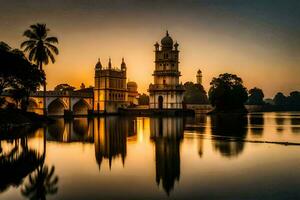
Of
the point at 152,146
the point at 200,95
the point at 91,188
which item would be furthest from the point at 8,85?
the point at 200,95

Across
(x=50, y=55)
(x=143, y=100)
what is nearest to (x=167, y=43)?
(x=50, y=55)

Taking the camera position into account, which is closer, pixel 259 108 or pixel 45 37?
pixel 45 37

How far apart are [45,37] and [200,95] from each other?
111888 mm

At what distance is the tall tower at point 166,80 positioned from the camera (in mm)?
96562

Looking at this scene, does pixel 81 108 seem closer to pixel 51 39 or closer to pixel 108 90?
pixel 108 90

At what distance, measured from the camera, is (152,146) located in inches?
1037

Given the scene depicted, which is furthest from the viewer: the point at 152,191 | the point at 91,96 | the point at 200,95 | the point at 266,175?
the point at 200,95

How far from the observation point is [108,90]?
10169cm

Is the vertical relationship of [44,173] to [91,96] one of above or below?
below

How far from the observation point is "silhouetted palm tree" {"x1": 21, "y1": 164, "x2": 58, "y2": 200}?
12.5 metres

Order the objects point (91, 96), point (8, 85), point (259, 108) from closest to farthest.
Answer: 1. point (8, 85)
2. point (91, 96)
3. point (259, 108)

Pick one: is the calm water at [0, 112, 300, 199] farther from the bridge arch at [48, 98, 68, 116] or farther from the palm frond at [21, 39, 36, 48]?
the bridge arch at [48, 98, 68, 116]

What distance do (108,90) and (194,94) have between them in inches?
2815

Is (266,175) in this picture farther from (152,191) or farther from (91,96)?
(91,96)
